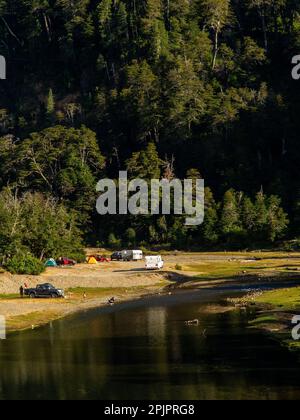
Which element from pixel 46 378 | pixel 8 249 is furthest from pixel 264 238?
pixel 46 378

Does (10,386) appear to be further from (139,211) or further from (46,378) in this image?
(139,211)

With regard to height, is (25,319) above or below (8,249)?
below

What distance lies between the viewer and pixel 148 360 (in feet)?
184

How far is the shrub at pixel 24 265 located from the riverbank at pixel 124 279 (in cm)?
179

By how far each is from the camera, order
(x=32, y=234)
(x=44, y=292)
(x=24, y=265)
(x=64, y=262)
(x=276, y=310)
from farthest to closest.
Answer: (x=64, y=262) → (x=32, y=234) → (x=24, y=265) → (x=44, y=292) → (x=276, y=310)

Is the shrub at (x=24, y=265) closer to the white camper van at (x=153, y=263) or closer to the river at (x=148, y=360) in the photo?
Answer: the white camper van at (x=153, y=263)

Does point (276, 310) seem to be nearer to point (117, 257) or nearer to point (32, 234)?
point (32, 234)

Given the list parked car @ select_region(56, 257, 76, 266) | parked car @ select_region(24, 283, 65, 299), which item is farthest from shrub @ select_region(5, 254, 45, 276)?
parked car @ select_region(56, 257, 76, 266)

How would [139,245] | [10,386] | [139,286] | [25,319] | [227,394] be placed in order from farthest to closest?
[139,245] → [139,286] → [25,319] → [10,386] → [227,394]

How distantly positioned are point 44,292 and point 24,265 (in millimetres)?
17586

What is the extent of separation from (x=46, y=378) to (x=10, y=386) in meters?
3.13

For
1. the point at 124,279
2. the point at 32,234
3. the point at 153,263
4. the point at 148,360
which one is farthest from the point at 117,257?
the point at 148,360

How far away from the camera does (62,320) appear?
261 feet

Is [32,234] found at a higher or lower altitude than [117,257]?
higher
